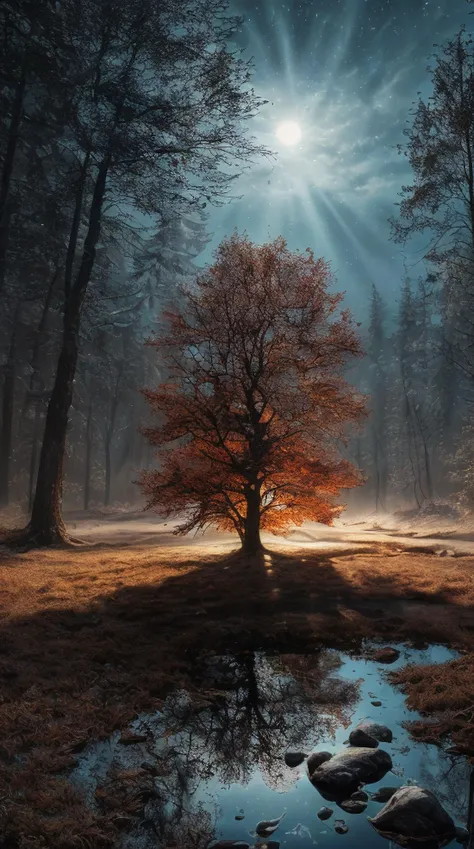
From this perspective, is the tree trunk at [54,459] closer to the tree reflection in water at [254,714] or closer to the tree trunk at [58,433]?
the tree trunk at [58,433]

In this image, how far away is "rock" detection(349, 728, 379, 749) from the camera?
15.4 feet

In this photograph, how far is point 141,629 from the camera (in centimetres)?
786

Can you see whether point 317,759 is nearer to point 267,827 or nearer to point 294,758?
point 294,758

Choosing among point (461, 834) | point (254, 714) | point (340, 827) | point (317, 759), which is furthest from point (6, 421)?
point (461, 834)

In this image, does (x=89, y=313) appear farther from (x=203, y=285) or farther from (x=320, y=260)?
(x=320, y=260)

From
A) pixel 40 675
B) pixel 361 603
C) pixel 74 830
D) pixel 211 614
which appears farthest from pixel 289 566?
pixel 74 830

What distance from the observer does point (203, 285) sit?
44.2ft

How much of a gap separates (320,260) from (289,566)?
7.53 metres

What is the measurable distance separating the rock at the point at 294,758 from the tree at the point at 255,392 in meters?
8.64

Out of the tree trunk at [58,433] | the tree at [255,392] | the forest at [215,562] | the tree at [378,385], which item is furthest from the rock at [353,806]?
the tree at [378,385]

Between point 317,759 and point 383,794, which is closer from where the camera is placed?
point 383,794

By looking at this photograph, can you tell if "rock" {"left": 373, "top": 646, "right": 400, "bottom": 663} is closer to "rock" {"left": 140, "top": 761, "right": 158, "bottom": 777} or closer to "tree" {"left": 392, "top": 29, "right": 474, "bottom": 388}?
"rock" {"left": 140, "top": 761, "right": 158, "bottom": 777}

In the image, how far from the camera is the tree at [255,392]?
13.2 m

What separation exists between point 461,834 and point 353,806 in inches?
28.8
